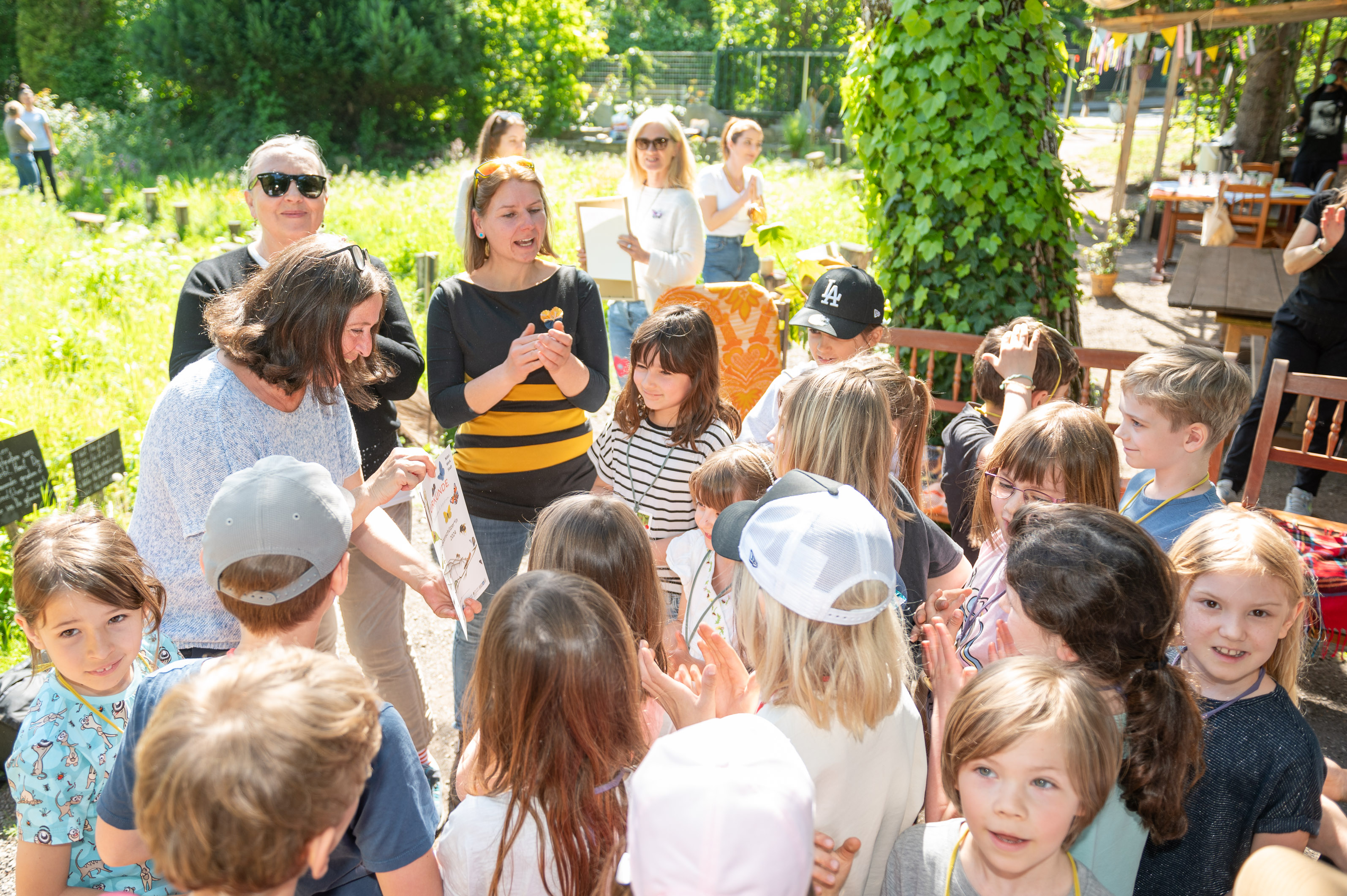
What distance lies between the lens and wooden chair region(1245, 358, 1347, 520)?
345 centimetres

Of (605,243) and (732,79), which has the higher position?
(732,79)

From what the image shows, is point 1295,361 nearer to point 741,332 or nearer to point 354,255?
point 741,332

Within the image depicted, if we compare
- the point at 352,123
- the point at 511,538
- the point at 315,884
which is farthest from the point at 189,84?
the point at 315,884

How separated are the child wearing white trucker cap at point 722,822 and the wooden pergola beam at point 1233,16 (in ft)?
32.4

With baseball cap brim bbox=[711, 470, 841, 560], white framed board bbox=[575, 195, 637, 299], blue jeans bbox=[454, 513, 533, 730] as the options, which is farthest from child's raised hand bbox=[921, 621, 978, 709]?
white framed board bbox=[575, 195, 637, 299]

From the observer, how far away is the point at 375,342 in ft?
8.38

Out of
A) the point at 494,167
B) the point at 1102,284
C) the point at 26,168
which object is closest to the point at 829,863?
the point at 494,167

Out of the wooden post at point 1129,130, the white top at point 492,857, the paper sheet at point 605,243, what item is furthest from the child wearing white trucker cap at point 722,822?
the wooden post at point 1129,130

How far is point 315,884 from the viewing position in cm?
158

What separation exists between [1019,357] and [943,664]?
4.86ft

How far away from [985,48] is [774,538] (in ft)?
12.4

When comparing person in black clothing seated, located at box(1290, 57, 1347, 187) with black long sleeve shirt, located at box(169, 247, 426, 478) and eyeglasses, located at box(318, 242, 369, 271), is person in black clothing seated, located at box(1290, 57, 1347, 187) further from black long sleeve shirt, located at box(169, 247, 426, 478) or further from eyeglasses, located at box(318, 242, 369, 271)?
eyeglasses, located at box(318, 242, 369, 271)

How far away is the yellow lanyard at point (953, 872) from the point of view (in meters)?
1.55

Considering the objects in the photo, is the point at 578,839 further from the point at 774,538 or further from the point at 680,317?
the point at 680,317
